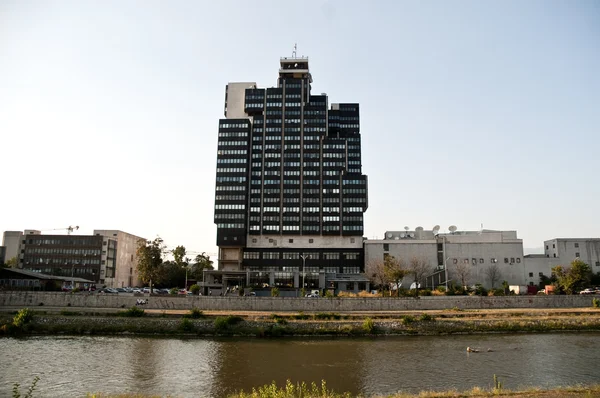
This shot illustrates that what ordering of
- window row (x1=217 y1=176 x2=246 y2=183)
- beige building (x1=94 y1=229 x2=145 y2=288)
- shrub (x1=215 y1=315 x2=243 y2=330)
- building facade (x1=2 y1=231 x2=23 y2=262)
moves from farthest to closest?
building facade (x1=2 y1=231 x2=23 y2=262), beige building (x1=94 y1=229 x2=145 y2=288), window row (x1=217 y1=176 x2=246 y2=183), shrub (x1=215 y1=315 x2=243 y2=330)

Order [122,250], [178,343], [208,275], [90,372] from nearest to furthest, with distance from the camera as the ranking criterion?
1. [90,372]
2. [178,343]
3. [208,275]
4. [122,250]

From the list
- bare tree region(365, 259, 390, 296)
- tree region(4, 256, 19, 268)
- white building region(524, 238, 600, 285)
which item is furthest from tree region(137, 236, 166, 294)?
white building region(524, 238, 600, 285)

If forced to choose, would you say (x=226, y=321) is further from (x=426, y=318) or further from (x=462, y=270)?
(x=462, y=270)

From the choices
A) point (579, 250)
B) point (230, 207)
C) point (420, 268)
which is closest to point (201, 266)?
point (230, 207)

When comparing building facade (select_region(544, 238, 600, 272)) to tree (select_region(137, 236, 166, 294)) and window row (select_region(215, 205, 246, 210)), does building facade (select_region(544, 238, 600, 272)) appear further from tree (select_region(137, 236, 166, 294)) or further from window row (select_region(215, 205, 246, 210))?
tree (select_region(137, 236, 166, 294))

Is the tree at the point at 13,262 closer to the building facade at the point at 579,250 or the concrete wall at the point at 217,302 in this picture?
the concrete wall at the point at 217,302

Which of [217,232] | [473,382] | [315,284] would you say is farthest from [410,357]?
[217,232]

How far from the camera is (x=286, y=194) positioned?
529 ft

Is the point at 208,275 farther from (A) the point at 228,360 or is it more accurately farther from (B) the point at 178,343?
(A) the point at 228,360

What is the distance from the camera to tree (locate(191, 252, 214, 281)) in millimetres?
150500

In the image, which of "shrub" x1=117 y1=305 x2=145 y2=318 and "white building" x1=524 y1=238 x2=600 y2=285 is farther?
"white building" x1=524 y1=238 x2=600 y2=285

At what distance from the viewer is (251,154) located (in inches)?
6452

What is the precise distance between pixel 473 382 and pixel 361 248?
394 feet

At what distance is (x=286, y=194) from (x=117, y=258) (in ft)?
233
